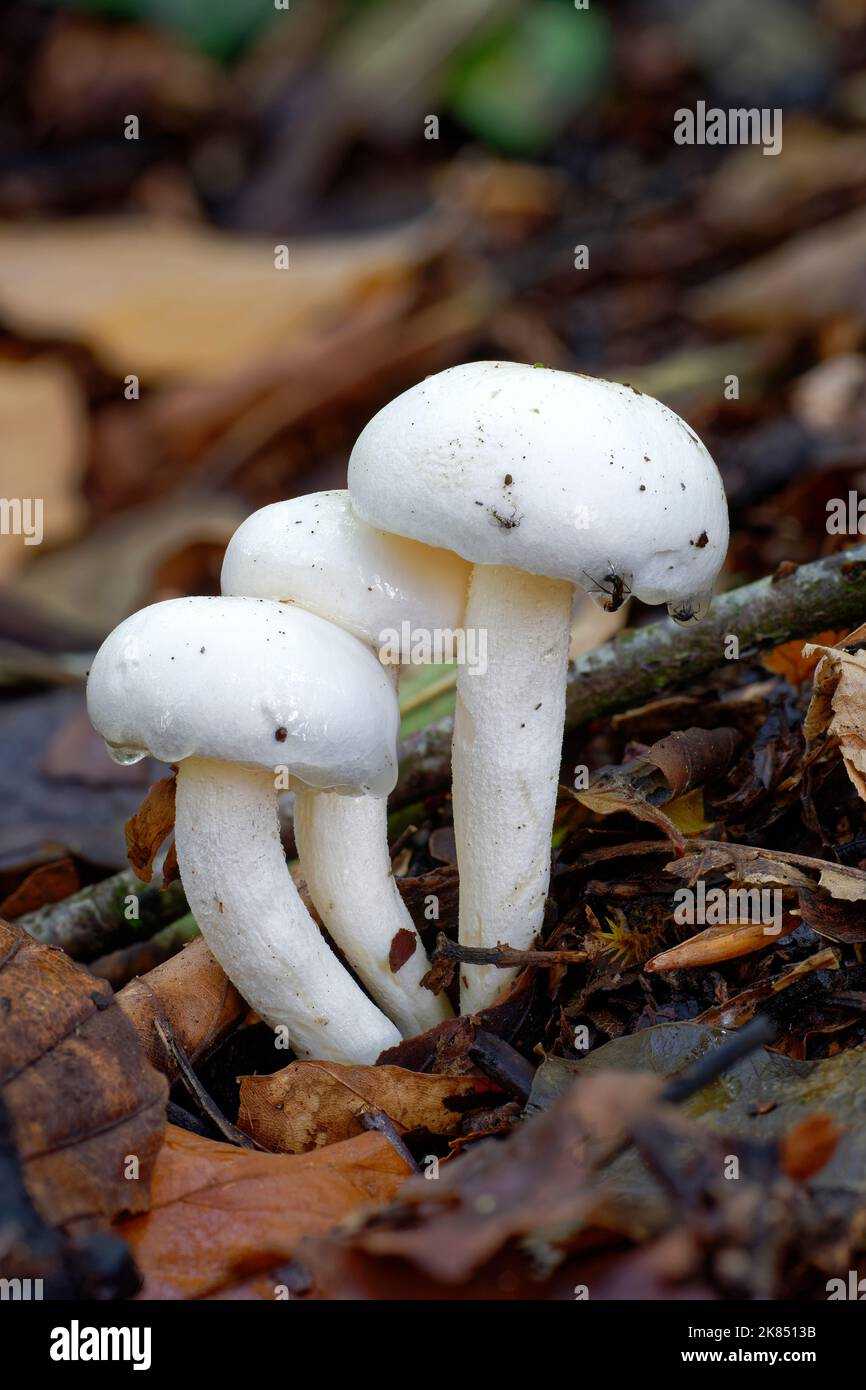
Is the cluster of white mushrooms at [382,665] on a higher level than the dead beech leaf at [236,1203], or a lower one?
higher

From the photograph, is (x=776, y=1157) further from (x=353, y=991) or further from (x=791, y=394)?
(x=791, y=394)

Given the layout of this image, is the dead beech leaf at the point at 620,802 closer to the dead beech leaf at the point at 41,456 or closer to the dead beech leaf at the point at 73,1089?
the dead beech leaf at the point at 73,1089

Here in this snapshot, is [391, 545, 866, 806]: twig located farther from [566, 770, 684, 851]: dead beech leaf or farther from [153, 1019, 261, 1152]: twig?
[153, 1019, 261, 1152]: twig

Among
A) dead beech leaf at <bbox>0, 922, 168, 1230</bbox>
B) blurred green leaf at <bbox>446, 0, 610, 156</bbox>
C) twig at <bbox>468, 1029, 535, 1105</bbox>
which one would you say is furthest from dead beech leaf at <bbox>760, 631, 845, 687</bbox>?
blurred green leaf at <bbox>446, 0, 610, 156</bbox>

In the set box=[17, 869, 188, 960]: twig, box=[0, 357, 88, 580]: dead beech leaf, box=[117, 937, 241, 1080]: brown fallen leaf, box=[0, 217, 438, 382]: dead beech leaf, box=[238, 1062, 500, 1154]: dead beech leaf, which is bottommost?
box=[238, 1062, 500, 1154]: dead beech leaf

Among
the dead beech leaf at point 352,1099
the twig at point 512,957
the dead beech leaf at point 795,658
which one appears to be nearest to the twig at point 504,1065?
the dead beech leaf at point 352,1099

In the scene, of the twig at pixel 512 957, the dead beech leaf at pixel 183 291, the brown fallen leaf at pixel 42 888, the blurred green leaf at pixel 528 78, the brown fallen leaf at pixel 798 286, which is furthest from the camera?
the blurred green leaf at pixel 528 78

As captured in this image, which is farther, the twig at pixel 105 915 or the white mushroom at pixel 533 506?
the twig at pixel 105 915
